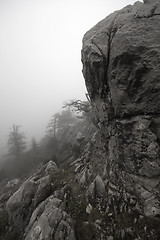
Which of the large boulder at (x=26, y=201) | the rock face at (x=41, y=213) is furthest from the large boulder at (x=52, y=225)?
the large boulder at (x=26, y=201)

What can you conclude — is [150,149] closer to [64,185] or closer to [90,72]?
[90,72]

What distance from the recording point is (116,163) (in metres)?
9.81

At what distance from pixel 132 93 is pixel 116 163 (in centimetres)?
558

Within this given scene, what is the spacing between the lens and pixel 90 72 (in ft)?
34.2

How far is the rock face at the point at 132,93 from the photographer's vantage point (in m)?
7.75

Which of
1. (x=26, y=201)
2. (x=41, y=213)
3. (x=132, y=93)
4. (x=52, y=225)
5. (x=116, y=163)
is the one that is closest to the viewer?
(x=52, y=225)

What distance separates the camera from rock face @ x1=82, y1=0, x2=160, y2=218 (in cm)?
775

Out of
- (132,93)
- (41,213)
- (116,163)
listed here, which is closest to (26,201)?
(41,213)

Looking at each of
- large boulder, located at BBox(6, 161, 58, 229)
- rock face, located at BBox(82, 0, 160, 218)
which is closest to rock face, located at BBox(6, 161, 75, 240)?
large boulder, located at BBox(6, 161, 58, 229)

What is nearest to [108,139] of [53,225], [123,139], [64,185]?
[123,139]

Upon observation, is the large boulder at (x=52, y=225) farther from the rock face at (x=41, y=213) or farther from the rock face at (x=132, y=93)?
the rock face at (x=132, y=93)

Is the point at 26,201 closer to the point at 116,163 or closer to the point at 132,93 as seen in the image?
the point at 116,163

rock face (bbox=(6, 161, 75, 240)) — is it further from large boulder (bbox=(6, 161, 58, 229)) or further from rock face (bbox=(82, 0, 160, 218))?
rock face (bbox=(82, 0, 160, 218))

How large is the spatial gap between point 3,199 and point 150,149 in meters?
16.7
